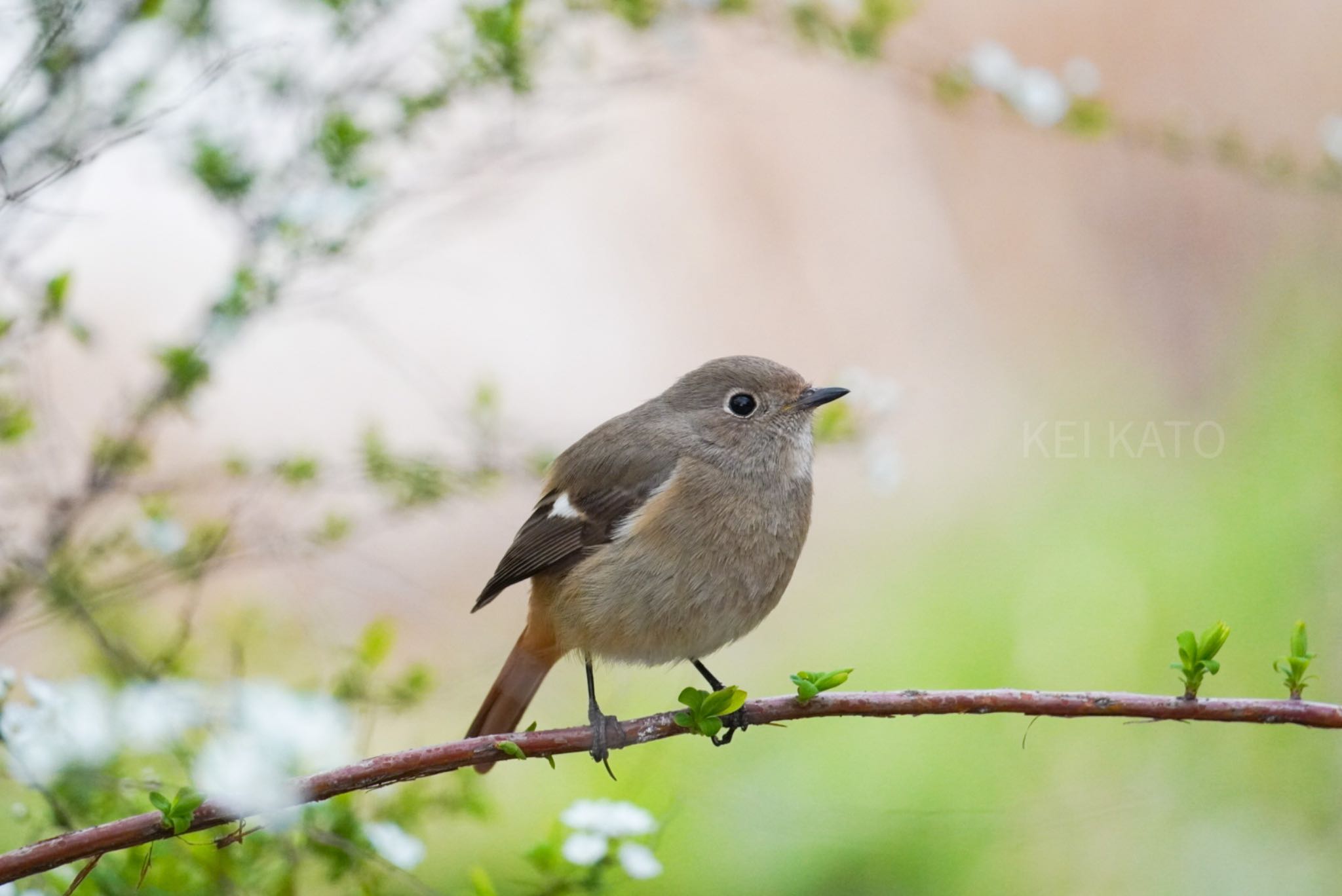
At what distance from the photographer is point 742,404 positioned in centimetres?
217

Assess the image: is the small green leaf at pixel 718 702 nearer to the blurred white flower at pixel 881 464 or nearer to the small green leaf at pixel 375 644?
the small green leaf at pixel 375 644

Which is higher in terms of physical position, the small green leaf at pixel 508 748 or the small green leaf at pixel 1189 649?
the small green leaf at pixel 1189 649

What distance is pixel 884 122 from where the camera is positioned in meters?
6.04

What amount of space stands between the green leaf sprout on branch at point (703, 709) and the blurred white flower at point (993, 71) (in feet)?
5.74

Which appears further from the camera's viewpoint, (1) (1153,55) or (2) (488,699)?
(1) (1153,55)

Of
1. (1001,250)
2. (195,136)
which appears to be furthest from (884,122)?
(195,136)

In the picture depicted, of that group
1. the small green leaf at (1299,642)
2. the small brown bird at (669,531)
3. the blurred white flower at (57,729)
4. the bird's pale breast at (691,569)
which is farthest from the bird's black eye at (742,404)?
the blurred white flower at (57,729)

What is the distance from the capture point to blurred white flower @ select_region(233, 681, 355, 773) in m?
1.97

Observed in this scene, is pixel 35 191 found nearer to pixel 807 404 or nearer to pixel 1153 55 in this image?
pixel 807 404

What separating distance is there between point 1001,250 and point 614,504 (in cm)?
416

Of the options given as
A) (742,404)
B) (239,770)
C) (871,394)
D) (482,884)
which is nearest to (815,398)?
(742,404)

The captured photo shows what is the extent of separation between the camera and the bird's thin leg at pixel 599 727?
1571 mm

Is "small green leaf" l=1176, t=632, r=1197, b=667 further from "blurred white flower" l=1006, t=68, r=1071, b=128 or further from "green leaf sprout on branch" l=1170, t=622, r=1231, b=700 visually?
"blurred white flower" l=1006, t=68, r=1071, b=128

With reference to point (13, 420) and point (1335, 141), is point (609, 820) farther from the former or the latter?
point (1335, 141)
